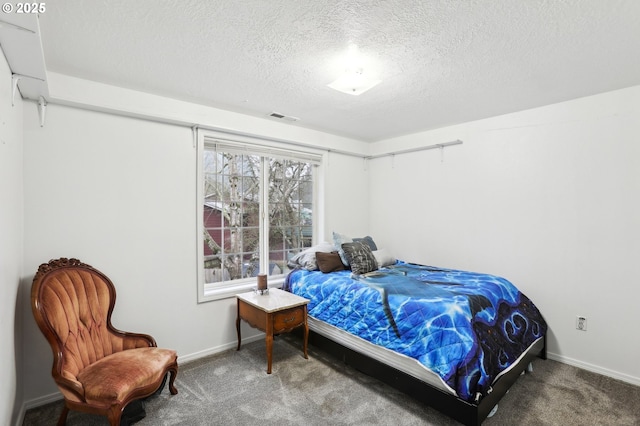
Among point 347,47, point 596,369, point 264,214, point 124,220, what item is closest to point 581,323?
point 596,369

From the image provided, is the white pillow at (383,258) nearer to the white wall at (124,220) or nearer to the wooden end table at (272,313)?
the wooden end table at (272,313)

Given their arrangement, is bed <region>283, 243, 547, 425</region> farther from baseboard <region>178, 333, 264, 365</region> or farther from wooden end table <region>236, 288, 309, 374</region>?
baseboard <region>178, 333, 264, 365</region>

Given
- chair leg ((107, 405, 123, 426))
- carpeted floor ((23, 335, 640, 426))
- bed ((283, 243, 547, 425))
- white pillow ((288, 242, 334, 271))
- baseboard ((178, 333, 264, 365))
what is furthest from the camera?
white pillow ((288, 242, 334, 271))

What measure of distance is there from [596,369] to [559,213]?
4.55 ft

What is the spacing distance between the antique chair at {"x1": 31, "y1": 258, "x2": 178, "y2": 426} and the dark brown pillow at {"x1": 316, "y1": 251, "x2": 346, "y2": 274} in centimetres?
159

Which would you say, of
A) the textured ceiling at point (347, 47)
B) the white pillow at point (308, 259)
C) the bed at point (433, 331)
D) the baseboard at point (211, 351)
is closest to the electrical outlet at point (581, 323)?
the bed at point (433, 331)

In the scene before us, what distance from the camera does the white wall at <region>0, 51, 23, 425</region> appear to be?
5.32 ft

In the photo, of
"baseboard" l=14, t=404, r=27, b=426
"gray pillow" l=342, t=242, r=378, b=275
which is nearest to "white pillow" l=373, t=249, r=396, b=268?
"gray pillow" l=342, t=242, r=378, b=275

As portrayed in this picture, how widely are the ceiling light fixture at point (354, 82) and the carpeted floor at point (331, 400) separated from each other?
2.34m

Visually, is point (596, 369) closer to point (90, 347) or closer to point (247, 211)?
point (247, 211)

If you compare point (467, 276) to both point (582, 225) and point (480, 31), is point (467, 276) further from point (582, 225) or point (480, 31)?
point (480, 31)

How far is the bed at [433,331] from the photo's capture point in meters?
1.96

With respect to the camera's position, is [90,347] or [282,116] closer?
[90,347]

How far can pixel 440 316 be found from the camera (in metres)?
2.16
